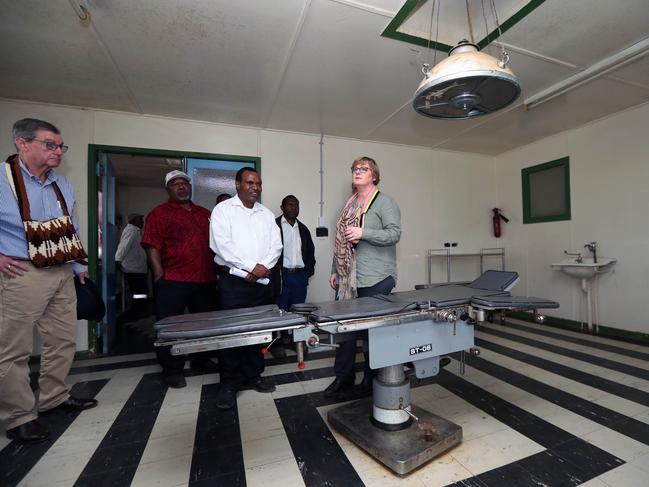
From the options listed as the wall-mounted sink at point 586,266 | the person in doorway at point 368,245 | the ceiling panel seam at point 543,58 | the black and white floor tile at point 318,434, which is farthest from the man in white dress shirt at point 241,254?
the wall-mounted sink at point 586,266

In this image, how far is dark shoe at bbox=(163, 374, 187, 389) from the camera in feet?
8.05

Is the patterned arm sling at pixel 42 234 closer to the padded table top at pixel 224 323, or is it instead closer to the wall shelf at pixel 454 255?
the padded table top at pixel 224 323

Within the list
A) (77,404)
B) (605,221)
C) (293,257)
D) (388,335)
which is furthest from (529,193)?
(77,404)

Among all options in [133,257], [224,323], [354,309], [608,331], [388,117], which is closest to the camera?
[224,323]

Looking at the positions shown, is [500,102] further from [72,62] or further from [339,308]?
[72,62]

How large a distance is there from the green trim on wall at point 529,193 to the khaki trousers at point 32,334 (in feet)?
18.0

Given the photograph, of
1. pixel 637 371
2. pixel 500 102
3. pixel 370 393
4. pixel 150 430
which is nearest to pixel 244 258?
pixel 150 430

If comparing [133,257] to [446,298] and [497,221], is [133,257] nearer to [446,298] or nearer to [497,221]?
[446,298]

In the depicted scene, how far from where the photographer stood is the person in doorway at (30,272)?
175 centimetres

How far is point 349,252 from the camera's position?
2.08 m

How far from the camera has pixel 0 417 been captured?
1.73 m

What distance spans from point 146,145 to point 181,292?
6.31 feet

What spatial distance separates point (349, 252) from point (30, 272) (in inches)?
73.9

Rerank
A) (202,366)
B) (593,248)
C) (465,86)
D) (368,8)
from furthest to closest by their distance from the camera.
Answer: (593,248) < (202,366) < (368,8) < (465,86)
